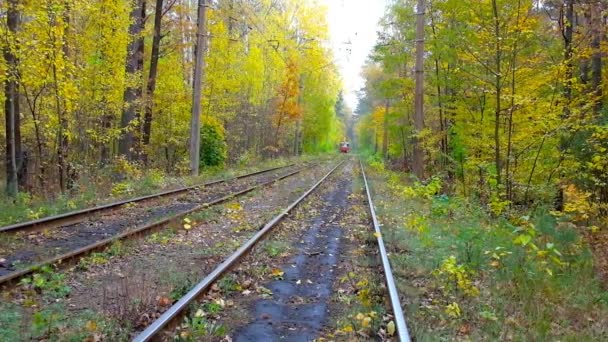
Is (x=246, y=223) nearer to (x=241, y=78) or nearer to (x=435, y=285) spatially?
(x=435, y=285)

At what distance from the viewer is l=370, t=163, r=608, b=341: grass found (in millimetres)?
5355

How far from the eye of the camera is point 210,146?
86.4 ft

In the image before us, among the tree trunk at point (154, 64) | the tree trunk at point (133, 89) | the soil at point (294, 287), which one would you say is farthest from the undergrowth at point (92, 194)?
the soil at point (294, 287)

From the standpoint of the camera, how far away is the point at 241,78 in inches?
1168

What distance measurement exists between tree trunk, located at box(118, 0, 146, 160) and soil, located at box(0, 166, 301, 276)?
7.01m

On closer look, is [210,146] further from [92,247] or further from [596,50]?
[92,247]

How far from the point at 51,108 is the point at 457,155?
46.5ft

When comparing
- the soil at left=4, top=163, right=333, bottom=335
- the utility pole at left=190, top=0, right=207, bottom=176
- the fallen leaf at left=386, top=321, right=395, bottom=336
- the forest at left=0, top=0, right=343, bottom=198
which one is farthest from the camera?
the utility pole at left=190, top=0, right=207, bottom=176

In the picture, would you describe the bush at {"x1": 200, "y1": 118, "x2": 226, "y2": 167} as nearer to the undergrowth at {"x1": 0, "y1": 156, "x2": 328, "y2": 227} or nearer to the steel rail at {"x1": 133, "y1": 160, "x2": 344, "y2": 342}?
the undergrowth at {"x1": 0, "y1": 156, "x2": 328, "y2": 227}

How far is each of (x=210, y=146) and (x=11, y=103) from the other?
13.0 meters

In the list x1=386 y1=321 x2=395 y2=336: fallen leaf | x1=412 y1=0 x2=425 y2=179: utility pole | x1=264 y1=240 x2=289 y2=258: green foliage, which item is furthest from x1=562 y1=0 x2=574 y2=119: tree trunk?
x1=386 y1=321 x2=395 y2=336: fallen leaf

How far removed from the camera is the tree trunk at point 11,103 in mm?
12617

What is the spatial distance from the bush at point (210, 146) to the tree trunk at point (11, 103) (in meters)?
11.0

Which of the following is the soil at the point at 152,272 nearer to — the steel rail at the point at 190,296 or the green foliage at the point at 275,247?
the steel rail at the point at 190,296
